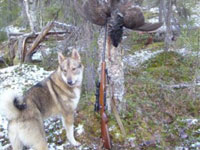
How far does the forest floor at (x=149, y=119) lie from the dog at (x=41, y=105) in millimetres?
428

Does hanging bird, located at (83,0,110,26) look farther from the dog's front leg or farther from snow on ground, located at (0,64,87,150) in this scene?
snow on ground, located at (0,64,87,150)

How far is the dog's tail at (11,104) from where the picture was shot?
3199 millimetres

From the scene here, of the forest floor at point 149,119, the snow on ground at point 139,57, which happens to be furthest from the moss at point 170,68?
the snow on ground at point 139,57

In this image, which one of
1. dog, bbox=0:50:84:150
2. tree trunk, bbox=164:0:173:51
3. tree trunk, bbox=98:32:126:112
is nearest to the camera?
dog, bbox=0:50:84:150

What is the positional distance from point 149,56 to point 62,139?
187 inches

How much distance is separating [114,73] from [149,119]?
1.16 m

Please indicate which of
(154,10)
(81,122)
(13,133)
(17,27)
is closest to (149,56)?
(81,122)

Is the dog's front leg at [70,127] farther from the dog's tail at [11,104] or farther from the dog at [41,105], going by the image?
the dog's tail at [11,104]

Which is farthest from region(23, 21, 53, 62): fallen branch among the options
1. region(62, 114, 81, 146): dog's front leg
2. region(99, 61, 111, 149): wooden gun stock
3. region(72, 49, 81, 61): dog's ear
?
region(99, 61, 111, 149): wooden gun stock

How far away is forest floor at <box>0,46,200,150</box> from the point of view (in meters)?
4.14

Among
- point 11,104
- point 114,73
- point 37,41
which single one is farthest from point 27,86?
point 11,104

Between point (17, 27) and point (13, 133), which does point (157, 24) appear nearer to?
point (13, 133)

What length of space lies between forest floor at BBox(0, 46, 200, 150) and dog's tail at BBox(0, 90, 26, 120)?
1141mm

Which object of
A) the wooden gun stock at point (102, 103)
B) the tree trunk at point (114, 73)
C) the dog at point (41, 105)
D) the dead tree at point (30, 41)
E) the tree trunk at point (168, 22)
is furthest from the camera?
the dead tree at point (30, 41)
